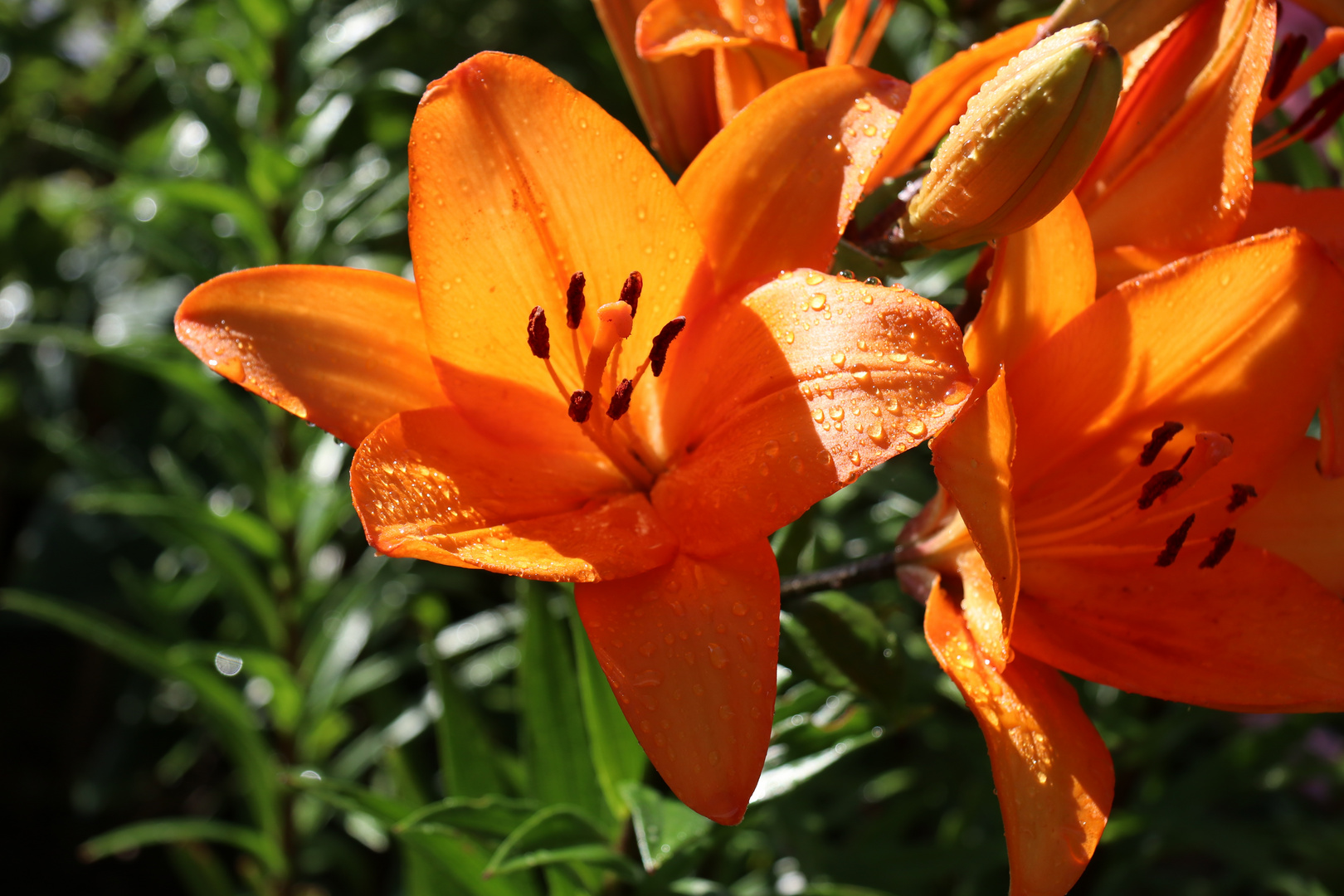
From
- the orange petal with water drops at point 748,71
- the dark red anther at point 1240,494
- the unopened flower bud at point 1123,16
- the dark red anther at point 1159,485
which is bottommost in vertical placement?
the dark red anther at point 1240,494

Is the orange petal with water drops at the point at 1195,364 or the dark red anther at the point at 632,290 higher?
the dark red anther at the point at 632,290

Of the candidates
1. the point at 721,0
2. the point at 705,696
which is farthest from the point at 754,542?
the point at 721,0

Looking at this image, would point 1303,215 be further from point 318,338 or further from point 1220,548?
point 318,338

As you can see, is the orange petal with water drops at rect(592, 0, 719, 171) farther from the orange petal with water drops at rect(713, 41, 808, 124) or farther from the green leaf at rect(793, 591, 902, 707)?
the green leaf at rect(793, 591, 902, 707)

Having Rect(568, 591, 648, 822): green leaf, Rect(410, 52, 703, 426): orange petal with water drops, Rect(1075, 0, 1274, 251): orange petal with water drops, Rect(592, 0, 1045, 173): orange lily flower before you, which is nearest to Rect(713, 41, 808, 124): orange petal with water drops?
Rect(592, 0, 1045, 173): orange lily flower

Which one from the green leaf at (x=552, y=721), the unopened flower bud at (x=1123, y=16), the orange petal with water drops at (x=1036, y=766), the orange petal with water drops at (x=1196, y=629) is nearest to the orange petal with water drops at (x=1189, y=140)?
the unopened flower bud at (x=1123, y=16)

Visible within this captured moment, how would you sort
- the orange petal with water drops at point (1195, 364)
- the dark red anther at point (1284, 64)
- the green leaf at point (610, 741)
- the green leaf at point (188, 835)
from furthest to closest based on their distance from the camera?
the green leaf at point (188, 835)
the green leaf at point (610, 741)
the dark red anther at point (1284, 64)
the orange petal with water drops at point (1195, 364)

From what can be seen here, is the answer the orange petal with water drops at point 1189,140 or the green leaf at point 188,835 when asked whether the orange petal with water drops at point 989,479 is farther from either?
the green leaf at point 188,835
